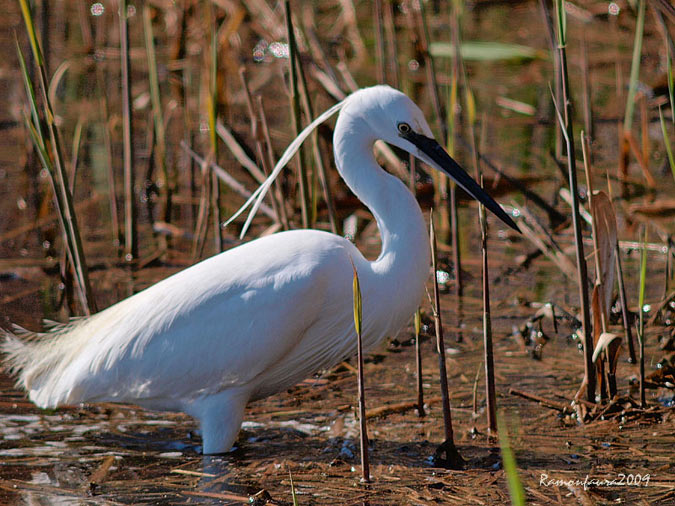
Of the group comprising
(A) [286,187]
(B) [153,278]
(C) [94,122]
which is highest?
(C) [94,122]

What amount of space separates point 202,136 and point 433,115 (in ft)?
6.15

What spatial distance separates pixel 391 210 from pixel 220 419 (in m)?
0.98

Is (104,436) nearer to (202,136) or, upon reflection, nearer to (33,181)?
(33,181)

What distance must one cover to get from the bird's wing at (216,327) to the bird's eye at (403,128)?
47 cm

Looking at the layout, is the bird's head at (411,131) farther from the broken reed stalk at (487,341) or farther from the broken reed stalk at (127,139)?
the broken reed stalk at (127,139)

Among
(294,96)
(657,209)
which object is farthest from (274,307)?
(657,209)

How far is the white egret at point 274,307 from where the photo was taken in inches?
130

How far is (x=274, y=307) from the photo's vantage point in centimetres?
330

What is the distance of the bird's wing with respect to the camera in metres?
3.32

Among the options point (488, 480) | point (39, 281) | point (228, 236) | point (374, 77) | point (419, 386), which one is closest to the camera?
point (488, 480)

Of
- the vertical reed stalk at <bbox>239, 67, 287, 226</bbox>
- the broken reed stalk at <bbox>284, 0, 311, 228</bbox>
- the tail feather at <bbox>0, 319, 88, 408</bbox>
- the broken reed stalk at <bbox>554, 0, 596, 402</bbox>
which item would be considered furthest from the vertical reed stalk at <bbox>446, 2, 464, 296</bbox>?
the tail feather at <bbox>0, 319, 88, 408</bbox>

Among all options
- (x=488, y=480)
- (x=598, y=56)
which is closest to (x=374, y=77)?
(x=598, y=56)

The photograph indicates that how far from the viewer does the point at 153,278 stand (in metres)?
5.09

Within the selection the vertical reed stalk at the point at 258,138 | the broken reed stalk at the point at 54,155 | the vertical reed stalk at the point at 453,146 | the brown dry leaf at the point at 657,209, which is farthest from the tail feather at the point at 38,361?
the brown dry leaf at the point at 657,209
